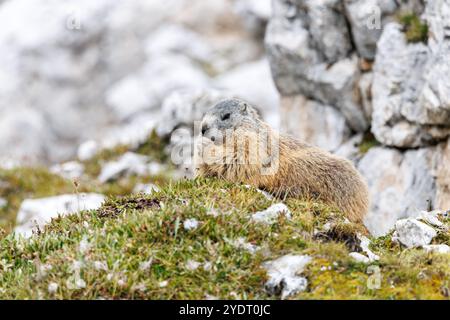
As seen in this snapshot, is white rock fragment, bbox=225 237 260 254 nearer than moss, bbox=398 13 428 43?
Yes

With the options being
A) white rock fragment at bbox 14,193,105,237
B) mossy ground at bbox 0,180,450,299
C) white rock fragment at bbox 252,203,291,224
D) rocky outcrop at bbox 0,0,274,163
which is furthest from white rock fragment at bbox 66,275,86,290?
rocky outcrop at bbox 0,0,274,163

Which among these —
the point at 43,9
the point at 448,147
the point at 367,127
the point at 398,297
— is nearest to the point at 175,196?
the point at 398,297

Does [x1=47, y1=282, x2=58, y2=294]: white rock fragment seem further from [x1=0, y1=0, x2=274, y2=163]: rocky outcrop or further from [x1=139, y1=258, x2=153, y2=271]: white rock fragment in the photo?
[x1=0, y1=0, x2=274, y2=163]: rocky outcrop

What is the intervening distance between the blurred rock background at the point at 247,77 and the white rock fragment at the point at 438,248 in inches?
187

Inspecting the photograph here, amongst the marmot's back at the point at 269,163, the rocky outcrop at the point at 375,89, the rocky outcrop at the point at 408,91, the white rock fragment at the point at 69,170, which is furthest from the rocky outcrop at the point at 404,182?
the white rock fragment at the point at 69,170

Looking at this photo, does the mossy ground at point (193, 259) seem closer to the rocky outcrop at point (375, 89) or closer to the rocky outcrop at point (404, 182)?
the rocky outcrop at point (404, 182)

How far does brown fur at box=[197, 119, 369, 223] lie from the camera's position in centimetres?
1116

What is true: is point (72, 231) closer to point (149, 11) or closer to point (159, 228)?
point (159, 228)

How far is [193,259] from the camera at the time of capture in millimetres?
8219

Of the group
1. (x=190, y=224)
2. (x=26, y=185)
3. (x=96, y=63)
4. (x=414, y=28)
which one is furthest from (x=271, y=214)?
(x=96, y=63)

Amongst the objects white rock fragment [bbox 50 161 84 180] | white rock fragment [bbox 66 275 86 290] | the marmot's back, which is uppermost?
the marmot's back

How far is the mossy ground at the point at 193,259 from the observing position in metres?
7.75

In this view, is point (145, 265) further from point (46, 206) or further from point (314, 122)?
point (314, 122)

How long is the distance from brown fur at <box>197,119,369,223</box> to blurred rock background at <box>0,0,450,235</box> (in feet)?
8.05
